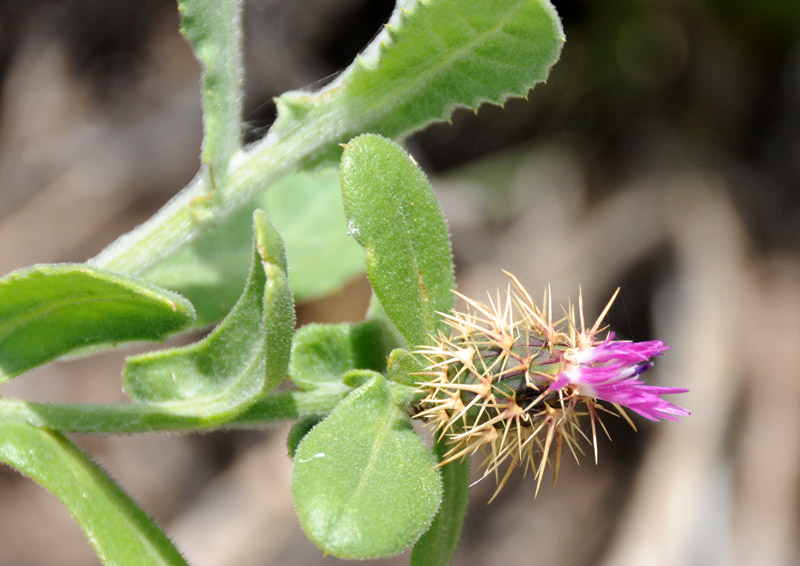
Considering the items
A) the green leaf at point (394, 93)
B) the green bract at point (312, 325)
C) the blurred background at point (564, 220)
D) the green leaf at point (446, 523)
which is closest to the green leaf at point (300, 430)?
the green bract at point (312, 325)

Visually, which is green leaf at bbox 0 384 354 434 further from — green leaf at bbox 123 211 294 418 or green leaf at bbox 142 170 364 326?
green leaf at bbox 142 170 364 326

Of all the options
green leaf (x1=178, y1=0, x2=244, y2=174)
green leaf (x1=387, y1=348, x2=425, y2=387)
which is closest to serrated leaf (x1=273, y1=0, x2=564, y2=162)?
green leaf (x1=178, y1=0, x2=244, y2=174)

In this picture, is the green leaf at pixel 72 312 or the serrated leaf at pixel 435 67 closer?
the green leaf at pixel 72 312

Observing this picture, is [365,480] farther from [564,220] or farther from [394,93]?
[564,220]

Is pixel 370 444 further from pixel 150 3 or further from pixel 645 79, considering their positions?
pixel 645 79

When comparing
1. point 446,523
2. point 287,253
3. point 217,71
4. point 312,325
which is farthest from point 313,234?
point 446,523

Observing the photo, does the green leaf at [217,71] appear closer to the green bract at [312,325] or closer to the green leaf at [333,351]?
the green bract at [312,325]
